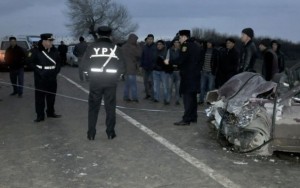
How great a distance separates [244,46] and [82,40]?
9.97m

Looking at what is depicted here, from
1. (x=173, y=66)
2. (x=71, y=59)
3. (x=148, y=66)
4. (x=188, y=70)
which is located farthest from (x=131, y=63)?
(x=71, y=59)

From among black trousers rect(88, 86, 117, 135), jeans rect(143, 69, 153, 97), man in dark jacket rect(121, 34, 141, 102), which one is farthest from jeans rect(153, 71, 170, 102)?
black trousers rect(88, 86, 117, 135)

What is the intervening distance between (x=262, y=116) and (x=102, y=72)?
273 cm

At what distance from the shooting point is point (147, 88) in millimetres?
13523

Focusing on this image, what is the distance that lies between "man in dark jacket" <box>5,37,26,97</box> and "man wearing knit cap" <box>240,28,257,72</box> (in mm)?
7254

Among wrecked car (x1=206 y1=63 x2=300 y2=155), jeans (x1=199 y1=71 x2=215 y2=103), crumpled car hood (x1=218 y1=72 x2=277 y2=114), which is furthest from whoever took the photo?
jeans (x1=199 y1=71 x2=215 y2=103)

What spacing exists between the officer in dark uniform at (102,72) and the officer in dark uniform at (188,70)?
1.59 metres

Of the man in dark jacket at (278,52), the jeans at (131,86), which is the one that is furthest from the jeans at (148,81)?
the man in dark jacket at (278,52)

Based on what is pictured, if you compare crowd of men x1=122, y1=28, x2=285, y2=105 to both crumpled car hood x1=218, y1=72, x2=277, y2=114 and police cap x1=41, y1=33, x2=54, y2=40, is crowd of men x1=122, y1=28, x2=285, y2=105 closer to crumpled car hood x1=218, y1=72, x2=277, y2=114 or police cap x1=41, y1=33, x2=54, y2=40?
crumpled car hood x1=218, y1=72, x2=277, y2=114

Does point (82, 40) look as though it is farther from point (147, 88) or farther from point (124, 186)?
point (124, 186)

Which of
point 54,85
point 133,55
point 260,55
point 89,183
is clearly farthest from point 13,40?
point 89,183

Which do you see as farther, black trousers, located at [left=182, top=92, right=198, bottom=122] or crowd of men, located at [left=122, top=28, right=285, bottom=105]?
crowd of men, located at [left=122, top=28, right=285, bottom=105]

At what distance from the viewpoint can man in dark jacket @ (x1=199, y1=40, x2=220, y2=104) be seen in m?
11.7

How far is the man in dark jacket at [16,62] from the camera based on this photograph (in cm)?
1409
